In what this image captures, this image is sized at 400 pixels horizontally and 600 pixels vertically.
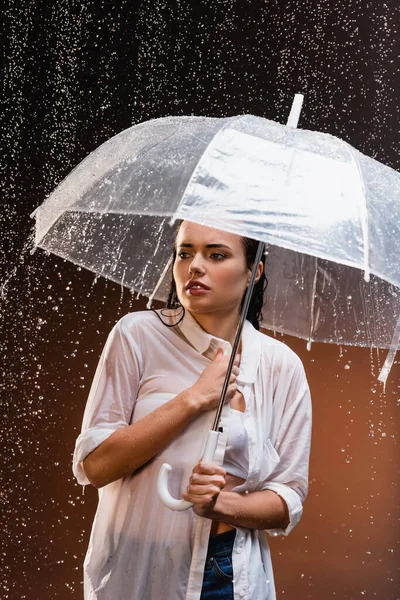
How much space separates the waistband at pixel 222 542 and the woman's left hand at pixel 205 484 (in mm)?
116

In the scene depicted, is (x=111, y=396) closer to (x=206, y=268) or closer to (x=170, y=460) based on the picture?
(x=170, y=460)

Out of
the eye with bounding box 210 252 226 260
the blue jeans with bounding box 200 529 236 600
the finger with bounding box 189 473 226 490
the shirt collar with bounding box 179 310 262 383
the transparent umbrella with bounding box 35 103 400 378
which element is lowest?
the blue jeans with bounding box 200 529 236 600

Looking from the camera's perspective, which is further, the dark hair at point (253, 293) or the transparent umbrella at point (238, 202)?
the dark hair at point (253, 293)

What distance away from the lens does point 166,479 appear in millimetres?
1628

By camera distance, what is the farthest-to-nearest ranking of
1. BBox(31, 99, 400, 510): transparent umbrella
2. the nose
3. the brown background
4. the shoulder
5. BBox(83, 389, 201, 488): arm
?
the brown background, the shoulder, the nose, BBox(83, 389, 201, 488): arm, BBox(31, 99, 400, 510): transparent umbrella

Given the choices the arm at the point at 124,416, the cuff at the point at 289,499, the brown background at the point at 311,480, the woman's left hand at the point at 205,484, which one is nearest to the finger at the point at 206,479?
the woman's left hand at the point at 205,484

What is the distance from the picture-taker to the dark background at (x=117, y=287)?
2.97 m

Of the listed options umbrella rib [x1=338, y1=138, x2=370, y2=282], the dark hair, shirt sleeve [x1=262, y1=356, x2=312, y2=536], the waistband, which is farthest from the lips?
the waistband

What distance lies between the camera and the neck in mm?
1844


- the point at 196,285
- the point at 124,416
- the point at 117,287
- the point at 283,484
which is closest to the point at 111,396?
the point at 124,416

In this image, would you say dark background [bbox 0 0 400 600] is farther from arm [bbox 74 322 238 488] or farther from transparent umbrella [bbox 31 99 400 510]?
arm [bbox 74 322 238 488]

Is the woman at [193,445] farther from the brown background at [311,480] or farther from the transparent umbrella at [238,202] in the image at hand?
the brown background at [311,480]

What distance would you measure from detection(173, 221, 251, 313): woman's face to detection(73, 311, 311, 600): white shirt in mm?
63

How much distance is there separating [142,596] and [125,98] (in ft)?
5.88
